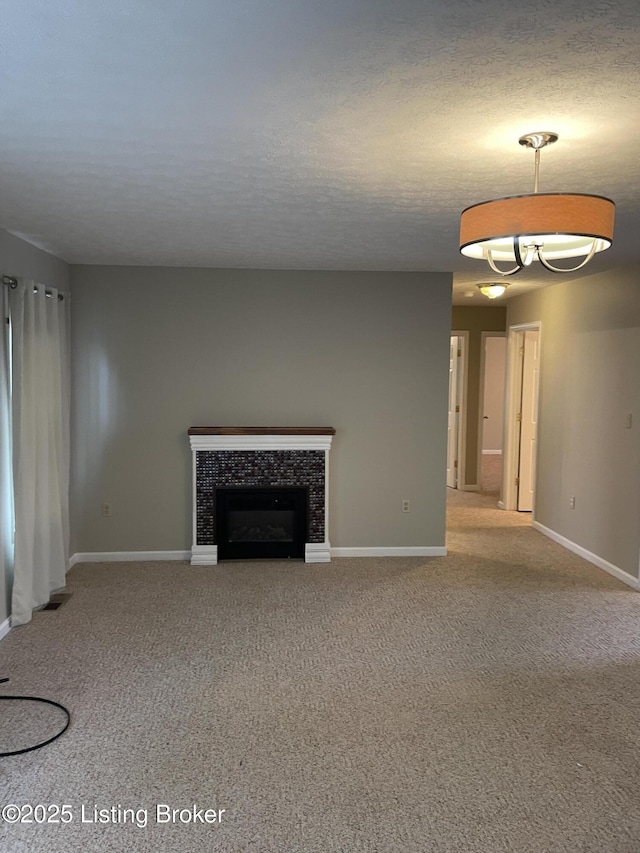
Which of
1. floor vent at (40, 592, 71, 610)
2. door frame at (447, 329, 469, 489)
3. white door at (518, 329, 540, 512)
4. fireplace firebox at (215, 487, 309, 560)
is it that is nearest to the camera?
floor vent at (40, 592, 71, 610)

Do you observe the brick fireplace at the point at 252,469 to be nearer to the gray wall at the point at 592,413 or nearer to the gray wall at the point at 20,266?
the gray wall at the point at 20,266

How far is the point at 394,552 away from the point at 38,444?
10.1 feet

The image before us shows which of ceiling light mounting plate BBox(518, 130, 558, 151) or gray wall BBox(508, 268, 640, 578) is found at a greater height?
ceiling light mounting plate BBox(518, 130, 558, 151)

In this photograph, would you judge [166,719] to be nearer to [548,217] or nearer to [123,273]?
[548,217]

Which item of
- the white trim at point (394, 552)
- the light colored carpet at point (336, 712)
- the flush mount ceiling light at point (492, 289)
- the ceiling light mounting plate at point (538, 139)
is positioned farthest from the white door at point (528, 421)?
the ceiling light mounting plate at point (538, 139)

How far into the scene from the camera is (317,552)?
5930 mm

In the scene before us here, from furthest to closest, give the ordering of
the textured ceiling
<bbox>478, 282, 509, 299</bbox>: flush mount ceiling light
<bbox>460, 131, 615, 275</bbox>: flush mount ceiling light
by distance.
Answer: <bbox>478, 282, 509, 299</bbox>: flush mount ceiling light → <bbox>460, 131, 615, 275</bbox>: flush mount ceiling light → the textured ceiling

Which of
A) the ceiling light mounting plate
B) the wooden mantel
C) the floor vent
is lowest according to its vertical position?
the floor vent

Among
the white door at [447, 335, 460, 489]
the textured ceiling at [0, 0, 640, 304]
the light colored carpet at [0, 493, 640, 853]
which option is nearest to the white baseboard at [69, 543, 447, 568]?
the light colored carpet at [0, 493, 640, 853]

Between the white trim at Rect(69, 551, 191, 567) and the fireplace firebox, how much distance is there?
40 centimetres

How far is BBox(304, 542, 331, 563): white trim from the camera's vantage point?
19.4 ft

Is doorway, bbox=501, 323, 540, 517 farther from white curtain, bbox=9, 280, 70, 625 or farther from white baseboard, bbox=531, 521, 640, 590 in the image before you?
white curtain, bbox=9, 280, 70, 625

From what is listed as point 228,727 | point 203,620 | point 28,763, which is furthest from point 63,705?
point 203,620

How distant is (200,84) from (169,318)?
3.94 meters
